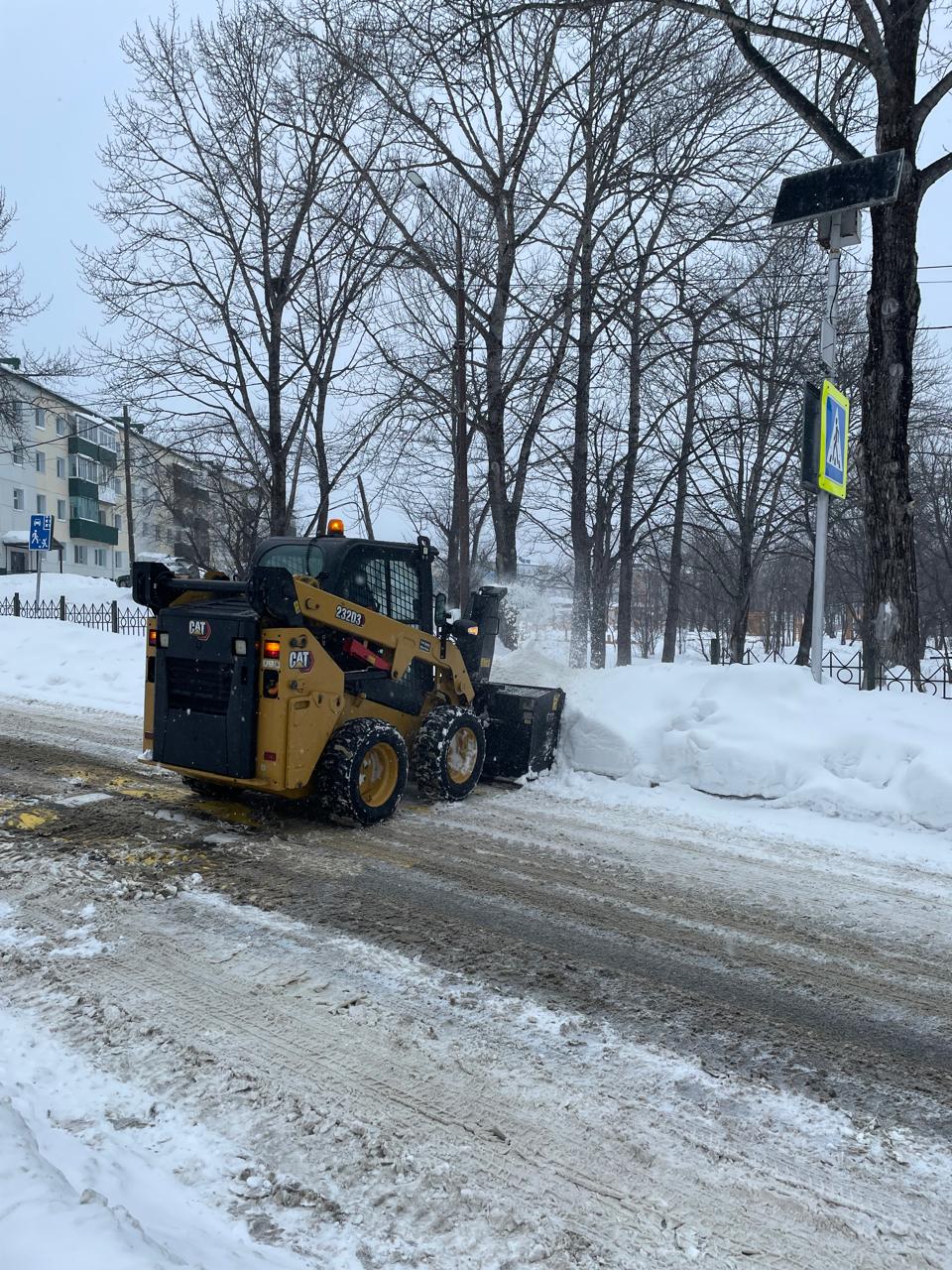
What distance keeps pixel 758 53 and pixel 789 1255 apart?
12.0m

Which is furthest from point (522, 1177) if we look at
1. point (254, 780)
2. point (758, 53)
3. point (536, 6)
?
point (758, 53)

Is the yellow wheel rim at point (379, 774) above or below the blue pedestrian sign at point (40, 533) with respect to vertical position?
below

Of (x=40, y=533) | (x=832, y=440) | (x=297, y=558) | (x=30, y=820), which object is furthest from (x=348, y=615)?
(x=40, y=533)

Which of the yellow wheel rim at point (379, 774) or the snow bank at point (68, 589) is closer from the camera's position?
the yellow wheel rim at point (379, 774)

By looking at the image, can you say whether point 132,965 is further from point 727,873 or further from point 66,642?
point 66,642

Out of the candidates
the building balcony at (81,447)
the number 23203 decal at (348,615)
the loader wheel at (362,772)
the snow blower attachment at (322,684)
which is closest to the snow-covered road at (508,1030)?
the loader wheel at (362,772)

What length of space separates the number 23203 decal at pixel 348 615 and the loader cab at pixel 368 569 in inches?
7.9

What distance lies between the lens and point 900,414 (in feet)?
33.2

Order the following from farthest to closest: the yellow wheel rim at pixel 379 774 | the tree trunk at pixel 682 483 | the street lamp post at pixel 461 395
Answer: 1. the tree trunk at pixel 682 483
2. the street lamp post at pixel 461 395
3. the yellow wheel rim at pixel 379 774

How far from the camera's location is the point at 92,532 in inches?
2372

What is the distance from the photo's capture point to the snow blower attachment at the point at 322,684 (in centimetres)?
646

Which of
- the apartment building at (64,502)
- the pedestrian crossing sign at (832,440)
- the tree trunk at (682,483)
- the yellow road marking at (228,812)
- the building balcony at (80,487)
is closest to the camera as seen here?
the yellow road marking at (228,812)

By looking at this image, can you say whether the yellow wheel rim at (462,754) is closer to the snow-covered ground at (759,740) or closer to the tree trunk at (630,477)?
the snow-covered ground at (759,740)

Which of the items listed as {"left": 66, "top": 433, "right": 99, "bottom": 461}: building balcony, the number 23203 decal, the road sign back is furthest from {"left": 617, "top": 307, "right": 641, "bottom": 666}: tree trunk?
{"left": 66, "top": 433, "right": 99, "bottom": 461}: building balcony
